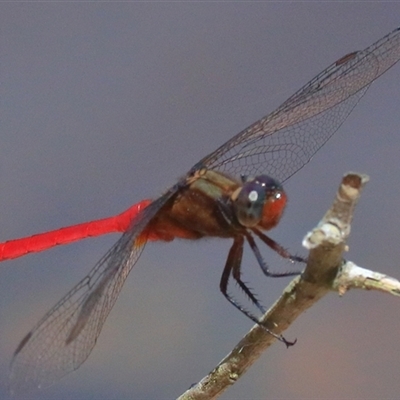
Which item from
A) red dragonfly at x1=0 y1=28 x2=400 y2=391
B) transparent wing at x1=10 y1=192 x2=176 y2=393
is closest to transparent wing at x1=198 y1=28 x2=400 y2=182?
red dragonfly at x1=0 y1=28 x2=400 y2=391

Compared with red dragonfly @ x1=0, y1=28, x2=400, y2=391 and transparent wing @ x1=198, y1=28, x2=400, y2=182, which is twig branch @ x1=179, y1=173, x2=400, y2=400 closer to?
red dragonfly @ x1=0, y1=28, x2=400, y2=391

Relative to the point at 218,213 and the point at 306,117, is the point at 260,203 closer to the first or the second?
the point at 218,213

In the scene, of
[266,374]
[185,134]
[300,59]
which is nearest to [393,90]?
[300,59]

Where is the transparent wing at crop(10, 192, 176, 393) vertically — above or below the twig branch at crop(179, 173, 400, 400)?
above

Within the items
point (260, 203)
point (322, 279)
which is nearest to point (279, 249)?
point (260, 203)

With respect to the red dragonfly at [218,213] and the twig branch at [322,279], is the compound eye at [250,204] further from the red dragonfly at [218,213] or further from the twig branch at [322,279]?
the twig branch at [322,279]

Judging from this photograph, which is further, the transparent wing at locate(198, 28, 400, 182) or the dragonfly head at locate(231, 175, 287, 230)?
the transparent wing at locate(198, 28, 400, 182)
